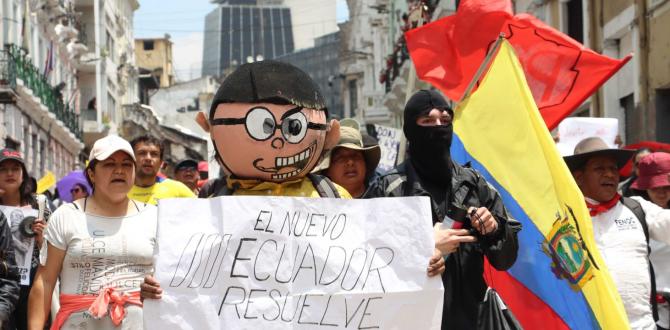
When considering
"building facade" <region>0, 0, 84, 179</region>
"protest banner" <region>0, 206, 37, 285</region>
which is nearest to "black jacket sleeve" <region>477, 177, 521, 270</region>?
"protest banner" <region>0, 206, 37, 285</region>

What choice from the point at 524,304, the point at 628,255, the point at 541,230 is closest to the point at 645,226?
the point at 628,255

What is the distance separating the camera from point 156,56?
91750mm

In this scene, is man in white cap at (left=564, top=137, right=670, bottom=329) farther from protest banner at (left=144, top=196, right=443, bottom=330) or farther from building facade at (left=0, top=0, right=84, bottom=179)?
building facade at (left=0, top=0, right=84, bottom=179)

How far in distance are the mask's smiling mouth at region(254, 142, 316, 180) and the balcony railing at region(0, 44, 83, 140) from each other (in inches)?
955

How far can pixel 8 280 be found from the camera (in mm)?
6875

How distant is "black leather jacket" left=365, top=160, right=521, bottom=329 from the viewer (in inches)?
219

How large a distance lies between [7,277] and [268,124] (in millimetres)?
2432

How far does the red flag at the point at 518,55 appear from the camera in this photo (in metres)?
8.98

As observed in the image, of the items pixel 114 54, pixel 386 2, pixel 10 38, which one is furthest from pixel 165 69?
pixel 10 38

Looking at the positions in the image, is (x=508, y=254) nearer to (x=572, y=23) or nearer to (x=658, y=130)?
(x=658, y=130)

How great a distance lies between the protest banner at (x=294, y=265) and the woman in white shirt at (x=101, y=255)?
1.54 metres

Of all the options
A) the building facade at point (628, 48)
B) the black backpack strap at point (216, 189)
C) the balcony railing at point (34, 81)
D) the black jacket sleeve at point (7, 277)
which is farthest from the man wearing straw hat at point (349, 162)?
the balcony railing at point (34, 81)

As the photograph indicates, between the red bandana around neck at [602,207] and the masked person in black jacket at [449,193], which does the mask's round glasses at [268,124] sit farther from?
the red bandana around neck at [602,207]

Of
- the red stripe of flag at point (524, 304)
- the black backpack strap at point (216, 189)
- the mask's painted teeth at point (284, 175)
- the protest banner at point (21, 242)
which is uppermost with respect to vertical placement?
the mask's painted teeth at point (284, 175)
